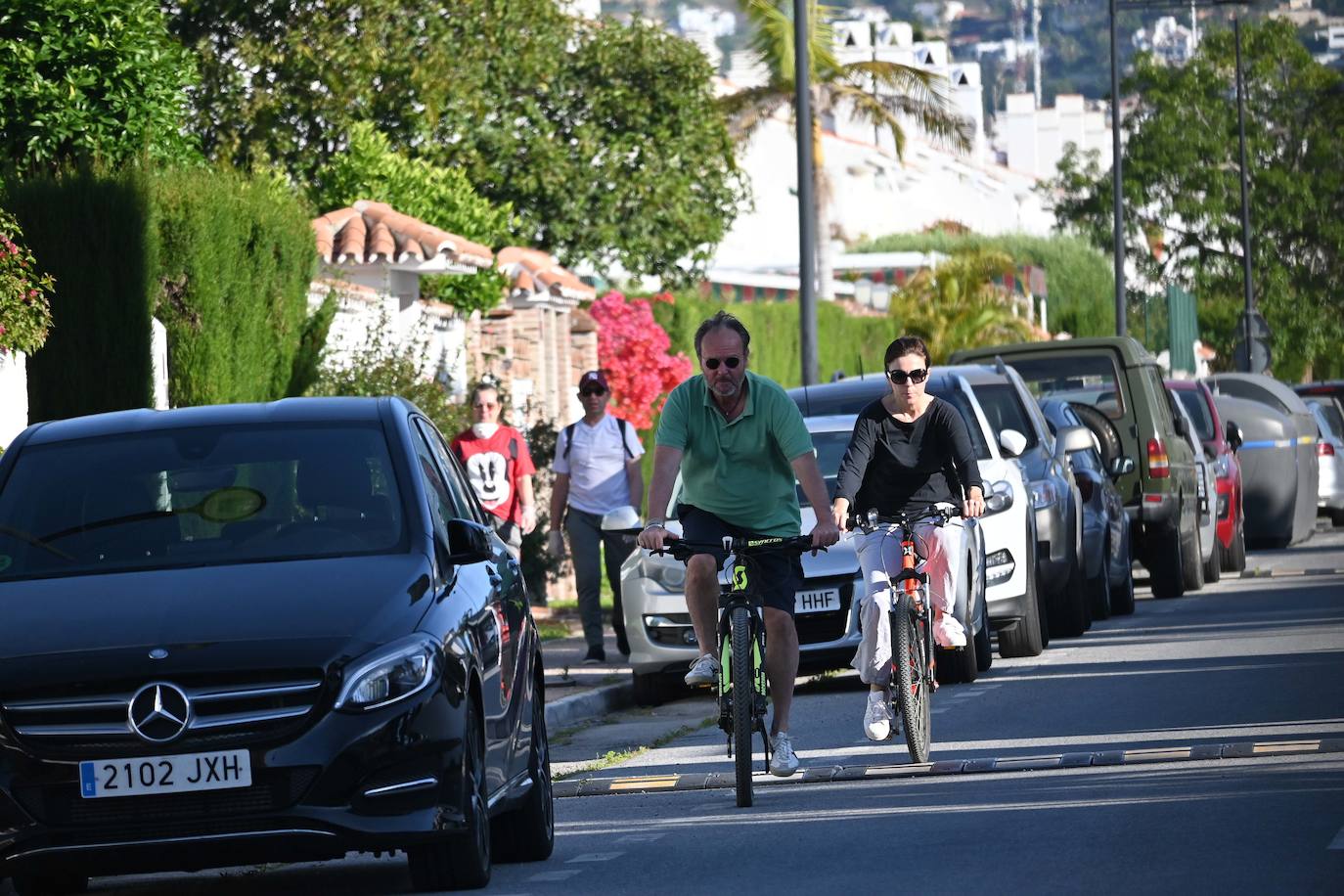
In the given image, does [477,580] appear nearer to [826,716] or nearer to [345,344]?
[826,716]

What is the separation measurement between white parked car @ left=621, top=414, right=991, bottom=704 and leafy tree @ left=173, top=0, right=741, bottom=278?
13.1 m

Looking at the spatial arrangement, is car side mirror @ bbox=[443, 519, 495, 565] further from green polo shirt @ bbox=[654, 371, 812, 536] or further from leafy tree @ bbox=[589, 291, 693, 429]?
leafy tree @ bbox=[589, 291, 693, 429]

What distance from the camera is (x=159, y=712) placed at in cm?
768

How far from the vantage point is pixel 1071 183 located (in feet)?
233

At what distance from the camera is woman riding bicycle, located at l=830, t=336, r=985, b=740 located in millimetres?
12250

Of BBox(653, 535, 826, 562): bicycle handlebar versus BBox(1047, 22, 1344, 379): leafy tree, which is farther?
BBox(1047, 22, 1344, 379): leafy tree

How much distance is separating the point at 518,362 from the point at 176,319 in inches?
453

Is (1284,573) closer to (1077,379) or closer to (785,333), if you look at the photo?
(1077,379)

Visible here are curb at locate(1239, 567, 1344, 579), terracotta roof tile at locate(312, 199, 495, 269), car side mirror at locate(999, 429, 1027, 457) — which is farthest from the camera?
curb at locate(1239, 567, 1344, 579)

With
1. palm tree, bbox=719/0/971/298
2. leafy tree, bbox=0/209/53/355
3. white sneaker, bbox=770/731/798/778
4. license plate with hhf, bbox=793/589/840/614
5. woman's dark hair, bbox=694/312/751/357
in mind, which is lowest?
white sneaker, bbox=770/731/798/778

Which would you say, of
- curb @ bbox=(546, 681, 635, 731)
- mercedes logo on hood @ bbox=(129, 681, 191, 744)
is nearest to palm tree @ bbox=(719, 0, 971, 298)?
curb @ bbox=(546, 681, 635, 731)

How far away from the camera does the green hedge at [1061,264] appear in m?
85.5

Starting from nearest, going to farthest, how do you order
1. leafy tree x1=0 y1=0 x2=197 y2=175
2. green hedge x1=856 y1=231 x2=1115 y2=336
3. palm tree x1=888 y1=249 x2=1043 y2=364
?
leafy tree x1=0 y1=0 x2=197 y2=175, palm tree x1=888 y1=249 x2=1043 y2=364, green hedge x1=856 y1=231 x2=1115 y2=336

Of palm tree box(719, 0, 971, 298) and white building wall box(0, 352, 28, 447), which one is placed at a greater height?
palm tree box(719, 0, 971, 298)
